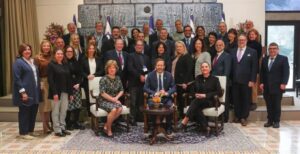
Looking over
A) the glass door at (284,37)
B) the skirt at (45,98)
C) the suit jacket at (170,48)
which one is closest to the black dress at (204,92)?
the suit jacket at (170,48)

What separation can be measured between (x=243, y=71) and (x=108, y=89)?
2.30m

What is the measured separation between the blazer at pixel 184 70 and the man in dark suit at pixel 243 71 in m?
0.78

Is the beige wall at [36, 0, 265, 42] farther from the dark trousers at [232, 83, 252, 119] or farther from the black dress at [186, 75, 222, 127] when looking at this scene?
the black dress at [186, 75, 222, 127]

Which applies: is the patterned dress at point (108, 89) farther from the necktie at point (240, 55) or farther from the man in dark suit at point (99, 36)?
the necktie at point (240, 55)

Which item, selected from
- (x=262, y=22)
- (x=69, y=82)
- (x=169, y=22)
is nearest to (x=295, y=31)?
(x=262, y=22)

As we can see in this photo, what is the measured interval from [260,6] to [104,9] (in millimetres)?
3961

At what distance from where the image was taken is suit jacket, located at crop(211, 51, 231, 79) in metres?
6.38

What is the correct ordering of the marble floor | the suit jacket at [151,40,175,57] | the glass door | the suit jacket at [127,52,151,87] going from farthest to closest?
1. the glass door
2. the suit jacket at [151,40,175,57]
3. the suit jacket at [127,52,151,87]
4. the marble floor

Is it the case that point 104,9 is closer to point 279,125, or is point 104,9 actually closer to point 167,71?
point 167,71

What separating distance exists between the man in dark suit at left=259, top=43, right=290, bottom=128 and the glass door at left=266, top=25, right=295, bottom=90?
16.4 ft

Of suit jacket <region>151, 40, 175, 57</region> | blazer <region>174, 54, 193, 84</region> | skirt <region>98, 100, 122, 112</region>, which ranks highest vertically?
suit jacket <region>151, 40, 175, 57</region>

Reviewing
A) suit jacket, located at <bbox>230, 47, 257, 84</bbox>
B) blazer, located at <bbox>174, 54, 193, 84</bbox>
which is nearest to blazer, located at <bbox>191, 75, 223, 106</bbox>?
blazer, located at <bbox>174, 54, 193, 84</bbox>

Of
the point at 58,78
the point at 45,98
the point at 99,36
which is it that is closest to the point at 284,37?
the point at 99,36

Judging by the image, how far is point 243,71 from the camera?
644 cm
